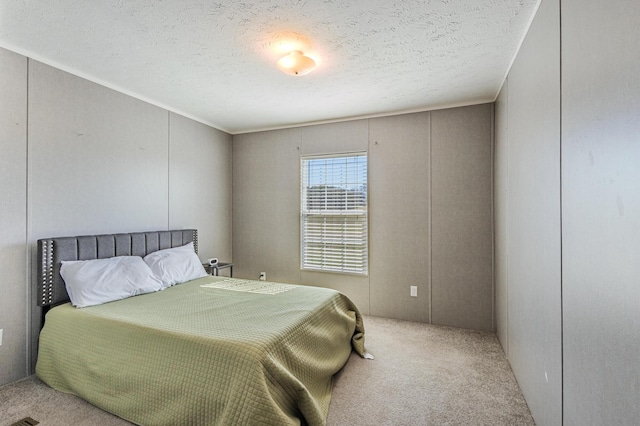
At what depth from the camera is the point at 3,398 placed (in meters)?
2.09

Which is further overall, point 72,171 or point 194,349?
point 72,171

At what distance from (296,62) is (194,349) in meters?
2.08

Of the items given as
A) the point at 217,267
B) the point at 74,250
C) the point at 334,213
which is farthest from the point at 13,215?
the point at 334,213

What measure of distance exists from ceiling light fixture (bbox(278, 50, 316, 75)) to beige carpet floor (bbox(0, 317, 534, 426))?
245 cm

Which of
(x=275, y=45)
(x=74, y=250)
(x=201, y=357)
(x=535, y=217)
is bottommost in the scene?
(x=201, y=357)

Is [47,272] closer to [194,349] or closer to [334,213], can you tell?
[194,349]

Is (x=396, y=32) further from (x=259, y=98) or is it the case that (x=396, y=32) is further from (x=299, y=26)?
(x=259, y=98)

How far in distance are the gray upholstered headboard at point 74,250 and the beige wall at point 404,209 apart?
1657mm

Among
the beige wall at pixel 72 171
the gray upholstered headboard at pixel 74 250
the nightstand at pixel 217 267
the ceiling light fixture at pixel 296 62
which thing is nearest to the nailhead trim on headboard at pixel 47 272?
the gray upholstered headboard at pixel 74 250

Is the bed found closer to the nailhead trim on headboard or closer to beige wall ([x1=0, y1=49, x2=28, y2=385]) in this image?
the nailhead trim on headboard

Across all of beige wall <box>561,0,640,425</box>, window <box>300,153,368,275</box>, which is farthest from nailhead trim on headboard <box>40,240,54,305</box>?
beige wall <box>561,0,640,425</box>

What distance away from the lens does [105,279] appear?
8.21 feet

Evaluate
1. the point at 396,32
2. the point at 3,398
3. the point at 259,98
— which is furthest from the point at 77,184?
the point at 396,32

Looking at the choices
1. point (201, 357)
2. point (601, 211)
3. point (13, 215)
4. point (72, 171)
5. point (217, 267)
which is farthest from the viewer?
point (217, 267)
